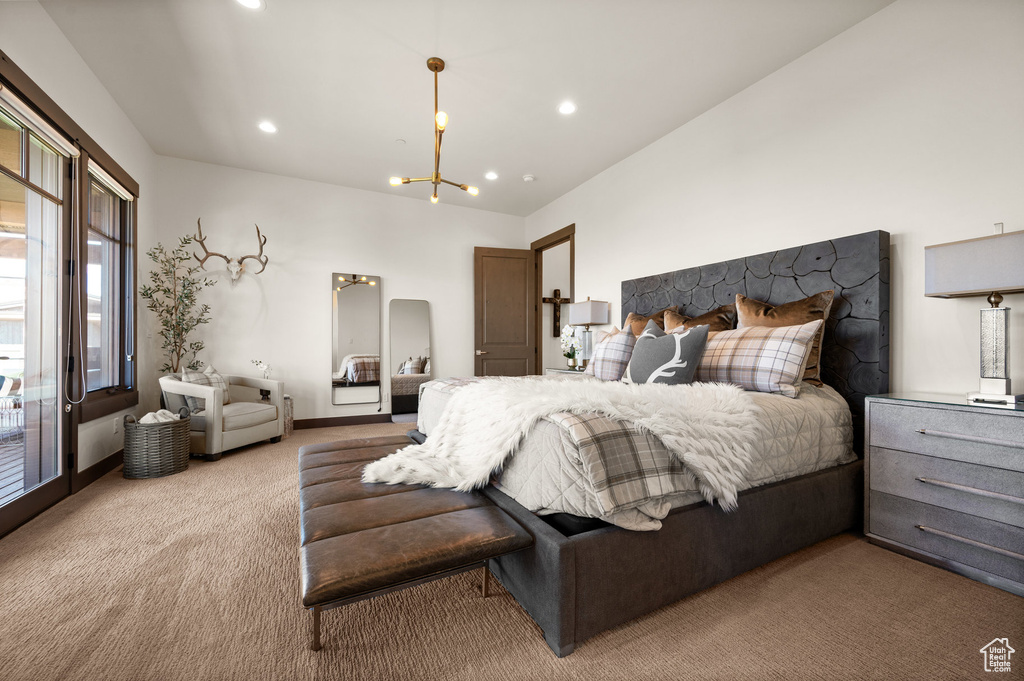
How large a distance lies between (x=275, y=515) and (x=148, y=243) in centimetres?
321

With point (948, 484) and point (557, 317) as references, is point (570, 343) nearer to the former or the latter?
point (557, 317)

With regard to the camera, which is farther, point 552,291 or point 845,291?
point 552,291

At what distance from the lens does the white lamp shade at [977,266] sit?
1.64 meters

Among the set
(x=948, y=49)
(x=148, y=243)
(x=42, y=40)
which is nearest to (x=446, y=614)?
(x=948, y=49)

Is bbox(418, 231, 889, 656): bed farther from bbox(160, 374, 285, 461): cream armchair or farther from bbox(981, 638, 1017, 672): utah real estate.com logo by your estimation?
bbox(160, 374, 285, 461): cream armchair

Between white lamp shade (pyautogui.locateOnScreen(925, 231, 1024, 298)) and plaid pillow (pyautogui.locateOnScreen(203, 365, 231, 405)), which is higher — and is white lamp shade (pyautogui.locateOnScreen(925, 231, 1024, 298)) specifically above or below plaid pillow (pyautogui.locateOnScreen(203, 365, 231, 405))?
above

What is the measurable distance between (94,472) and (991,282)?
498cm

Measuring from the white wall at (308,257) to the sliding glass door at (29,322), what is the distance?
1672 millimetres

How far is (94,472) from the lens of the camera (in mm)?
2869

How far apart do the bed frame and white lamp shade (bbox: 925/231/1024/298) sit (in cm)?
41

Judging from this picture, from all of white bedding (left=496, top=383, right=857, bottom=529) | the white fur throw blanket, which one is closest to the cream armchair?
the white fur throw blanket

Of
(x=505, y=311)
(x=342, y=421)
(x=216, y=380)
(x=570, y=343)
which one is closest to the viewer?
(x=216, y=380)

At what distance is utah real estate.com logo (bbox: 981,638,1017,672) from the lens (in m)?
1.23

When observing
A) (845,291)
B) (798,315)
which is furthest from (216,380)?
(845,291)
